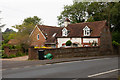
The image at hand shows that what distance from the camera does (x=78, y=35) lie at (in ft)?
116

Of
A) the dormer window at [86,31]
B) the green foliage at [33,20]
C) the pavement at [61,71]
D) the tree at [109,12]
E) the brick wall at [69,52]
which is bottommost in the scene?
the pavement at [61,71]

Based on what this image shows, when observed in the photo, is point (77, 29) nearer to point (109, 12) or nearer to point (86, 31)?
point (86, 31)

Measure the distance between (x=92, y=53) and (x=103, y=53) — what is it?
14.8ft

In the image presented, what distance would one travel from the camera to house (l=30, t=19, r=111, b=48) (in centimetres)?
3322

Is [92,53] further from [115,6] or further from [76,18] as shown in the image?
[76,18]

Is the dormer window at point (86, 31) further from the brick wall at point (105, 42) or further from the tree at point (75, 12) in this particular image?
the tree at point (75, 12)

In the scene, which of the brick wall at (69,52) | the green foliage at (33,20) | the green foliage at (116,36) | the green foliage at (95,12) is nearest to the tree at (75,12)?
the green foliage at (95,12)

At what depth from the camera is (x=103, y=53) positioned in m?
32.3

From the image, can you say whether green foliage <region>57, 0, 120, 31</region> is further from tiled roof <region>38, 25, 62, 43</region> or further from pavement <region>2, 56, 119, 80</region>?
pavement <region>2, 56, 119, 80</region>

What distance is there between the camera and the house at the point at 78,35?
33219mm

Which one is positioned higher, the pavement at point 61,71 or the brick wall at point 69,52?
the brick wall at point 69,52

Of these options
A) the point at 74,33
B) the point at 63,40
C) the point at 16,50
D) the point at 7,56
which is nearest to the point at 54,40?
the point at 63,40

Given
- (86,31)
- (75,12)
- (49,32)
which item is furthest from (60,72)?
(75,12)

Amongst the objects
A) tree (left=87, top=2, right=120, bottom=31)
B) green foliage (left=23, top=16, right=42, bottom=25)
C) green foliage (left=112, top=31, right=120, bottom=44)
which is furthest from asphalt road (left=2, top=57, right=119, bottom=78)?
green foliage (left=23, top=16, right=42, bottom=25)
